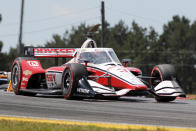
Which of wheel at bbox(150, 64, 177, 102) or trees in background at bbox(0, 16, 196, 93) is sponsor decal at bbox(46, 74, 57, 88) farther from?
trees in background at bbox(0, 16, 196, 93)

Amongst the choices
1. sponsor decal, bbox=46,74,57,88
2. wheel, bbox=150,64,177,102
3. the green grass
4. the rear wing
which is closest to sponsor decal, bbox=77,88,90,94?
sponsor decal, bbox=46,74,57,88

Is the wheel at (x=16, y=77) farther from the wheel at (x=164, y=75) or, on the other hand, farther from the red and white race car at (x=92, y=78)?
the wheel at (x=164, y=75)

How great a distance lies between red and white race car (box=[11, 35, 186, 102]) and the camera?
1427cm

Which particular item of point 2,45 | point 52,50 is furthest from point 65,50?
point 2,45

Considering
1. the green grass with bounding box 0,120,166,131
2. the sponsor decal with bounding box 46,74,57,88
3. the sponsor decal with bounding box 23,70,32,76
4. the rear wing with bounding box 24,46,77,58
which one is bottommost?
the green grass with bounding box 0,120,166,131

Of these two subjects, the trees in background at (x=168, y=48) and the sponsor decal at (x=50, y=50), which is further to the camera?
the trees in background at (x=168, y=48)

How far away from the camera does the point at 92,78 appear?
1550 cm

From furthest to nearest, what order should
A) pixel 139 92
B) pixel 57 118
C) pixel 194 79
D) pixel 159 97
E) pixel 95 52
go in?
pixel 194 79
pixel 95 52
pixel 159 97
pixel 139 92
pixel 57 118

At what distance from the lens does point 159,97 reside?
15.0m

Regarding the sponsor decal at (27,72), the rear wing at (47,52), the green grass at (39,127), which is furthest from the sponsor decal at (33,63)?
the green grass at (39,127)

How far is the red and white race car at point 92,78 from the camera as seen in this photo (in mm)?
14273

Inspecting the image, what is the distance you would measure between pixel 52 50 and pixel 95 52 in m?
4.08

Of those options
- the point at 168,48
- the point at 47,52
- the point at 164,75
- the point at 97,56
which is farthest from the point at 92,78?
the point at 168,48

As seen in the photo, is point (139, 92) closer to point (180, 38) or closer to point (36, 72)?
point (36, 72)
